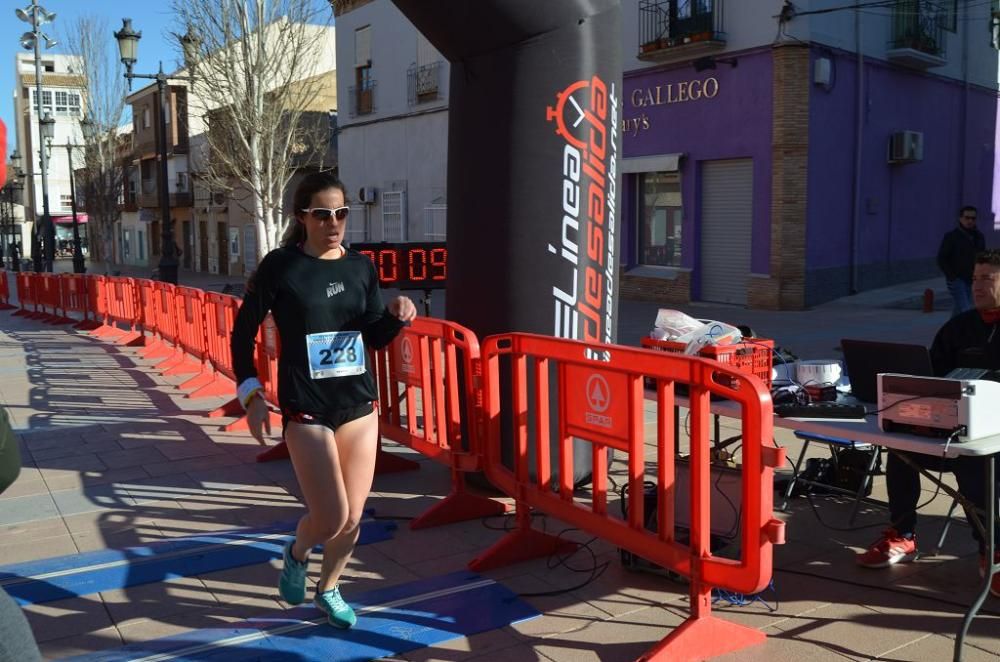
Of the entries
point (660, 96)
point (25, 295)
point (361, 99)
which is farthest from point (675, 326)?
point (361, 99)

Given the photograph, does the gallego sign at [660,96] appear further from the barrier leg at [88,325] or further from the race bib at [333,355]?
the race bib at [333,355]

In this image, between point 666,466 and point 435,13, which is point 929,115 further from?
point 666,466

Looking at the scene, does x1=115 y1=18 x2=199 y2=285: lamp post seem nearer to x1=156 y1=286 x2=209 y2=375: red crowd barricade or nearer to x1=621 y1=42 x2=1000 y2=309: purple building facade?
x1=156 y1=286 x2=209 y2=375: red crowd barricade

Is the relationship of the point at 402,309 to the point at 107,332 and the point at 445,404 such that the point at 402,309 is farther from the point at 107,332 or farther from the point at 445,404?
the point at 107,332

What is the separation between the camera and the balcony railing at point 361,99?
29125 mm

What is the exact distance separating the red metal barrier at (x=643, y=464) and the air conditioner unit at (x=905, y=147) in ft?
56.6

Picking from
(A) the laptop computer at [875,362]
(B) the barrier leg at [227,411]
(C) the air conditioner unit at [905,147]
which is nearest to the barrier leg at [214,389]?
(B) the barrier leg at [227,411]

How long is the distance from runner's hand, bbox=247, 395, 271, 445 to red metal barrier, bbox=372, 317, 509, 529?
57.9 inches

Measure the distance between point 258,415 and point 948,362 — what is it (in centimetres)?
342

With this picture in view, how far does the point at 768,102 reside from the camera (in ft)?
58.8

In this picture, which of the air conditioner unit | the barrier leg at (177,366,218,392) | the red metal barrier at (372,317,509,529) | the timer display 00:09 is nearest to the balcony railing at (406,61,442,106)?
the air conditioner unit

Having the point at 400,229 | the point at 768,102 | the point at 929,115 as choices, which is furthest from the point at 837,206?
the point at 400,229

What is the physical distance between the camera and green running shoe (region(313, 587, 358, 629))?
4.02 metres

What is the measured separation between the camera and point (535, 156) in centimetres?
561
